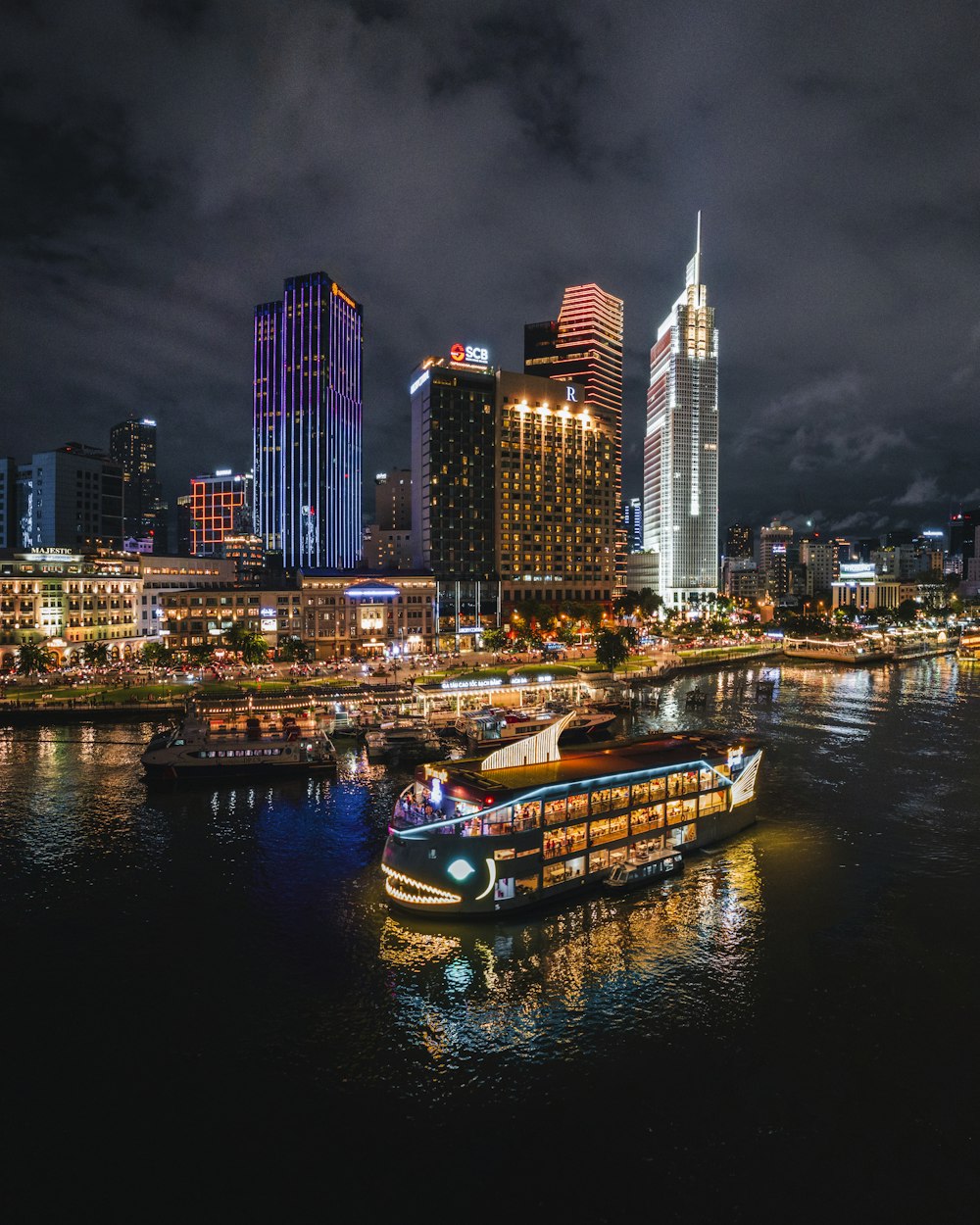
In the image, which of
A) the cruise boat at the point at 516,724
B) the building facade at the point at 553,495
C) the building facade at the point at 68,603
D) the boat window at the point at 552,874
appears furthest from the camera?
the building facade at the point at 553,495

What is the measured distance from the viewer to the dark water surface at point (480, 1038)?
63.9 ft

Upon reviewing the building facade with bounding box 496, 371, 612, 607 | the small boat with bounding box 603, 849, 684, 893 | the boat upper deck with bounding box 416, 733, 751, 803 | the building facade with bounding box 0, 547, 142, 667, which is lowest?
the small boat with bounding box 603, 849, 684, 893

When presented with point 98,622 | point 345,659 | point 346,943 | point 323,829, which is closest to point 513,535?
point 345,659

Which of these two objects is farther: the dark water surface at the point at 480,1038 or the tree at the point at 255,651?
the tree at the point at 255,651

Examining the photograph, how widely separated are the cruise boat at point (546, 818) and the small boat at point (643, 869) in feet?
1.48

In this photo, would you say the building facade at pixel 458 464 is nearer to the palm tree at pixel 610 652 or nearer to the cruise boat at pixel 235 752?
the palm tree at pixel 610 652

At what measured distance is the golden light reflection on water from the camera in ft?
85.1

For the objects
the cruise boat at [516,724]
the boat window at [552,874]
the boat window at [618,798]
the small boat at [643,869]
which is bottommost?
the small boat at [643,869]

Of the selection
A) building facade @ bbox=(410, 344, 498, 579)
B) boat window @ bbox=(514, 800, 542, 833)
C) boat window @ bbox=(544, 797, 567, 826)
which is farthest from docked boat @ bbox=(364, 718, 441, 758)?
building facade @ bbox=(410, 344, 498, 579)

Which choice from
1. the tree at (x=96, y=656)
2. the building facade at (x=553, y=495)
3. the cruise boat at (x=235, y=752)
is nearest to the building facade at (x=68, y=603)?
the tree at (x=96, y=656)

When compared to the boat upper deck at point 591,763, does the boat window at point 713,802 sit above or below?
below

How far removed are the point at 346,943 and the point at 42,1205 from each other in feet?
43.8

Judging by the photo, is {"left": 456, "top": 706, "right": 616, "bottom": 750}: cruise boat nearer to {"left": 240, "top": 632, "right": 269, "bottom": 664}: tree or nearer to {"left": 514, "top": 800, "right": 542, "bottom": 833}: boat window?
{"left": 514, "top": 800, "right": 542, "bottom": 833}: boat window

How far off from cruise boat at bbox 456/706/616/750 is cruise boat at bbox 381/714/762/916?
2540cm
